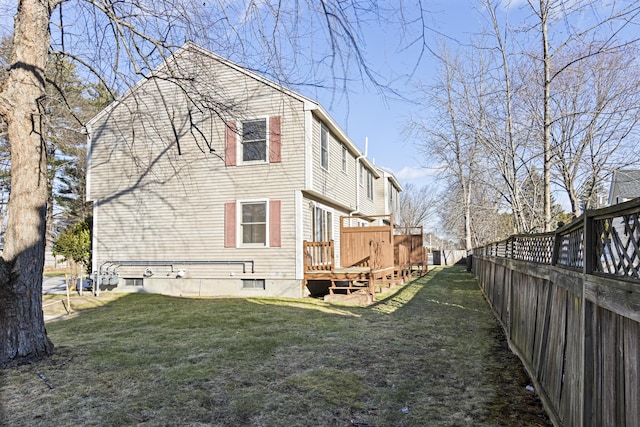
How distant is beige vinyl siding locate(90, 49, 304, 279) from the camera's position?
37.0 feet

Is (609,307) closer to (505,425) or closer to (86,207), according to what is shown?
(505,425)

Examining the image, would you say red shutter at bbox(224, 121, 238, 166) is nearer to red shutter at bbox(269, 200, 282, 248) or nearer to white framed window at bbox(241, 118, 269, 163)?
white framed window at bbox(241, 118, 269, 163)

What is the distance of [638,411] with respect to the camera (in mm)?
1672

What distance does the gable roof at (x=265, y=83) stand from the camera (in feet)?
13.4

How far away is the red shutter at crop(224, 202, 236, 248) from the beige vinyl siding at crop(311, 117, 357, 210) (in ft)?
7.61

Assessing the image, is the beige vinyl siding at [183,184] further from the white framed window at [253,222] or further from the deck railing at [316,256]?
the deck railing at [316,256]

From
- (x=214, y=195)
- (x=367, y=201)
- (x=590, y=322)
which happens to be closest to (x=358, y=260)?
(x=214, y=195)

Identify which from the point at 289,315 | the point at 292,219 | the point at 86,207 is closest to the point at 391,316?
the point at 289,315

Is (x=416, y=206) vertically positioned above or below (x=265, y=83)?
above

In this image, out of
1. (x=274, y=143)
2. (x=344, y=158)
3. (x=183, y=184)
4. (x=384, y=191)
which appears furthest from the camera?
(x=384, y=191)

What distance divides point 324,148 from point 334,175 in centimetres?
124

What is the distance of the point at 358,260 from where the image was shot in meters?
13.5

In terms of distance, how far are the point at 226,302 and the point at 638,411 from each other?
373 inches

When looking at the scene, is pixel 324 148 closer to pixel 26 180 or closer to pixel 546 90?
pixel 546 90
